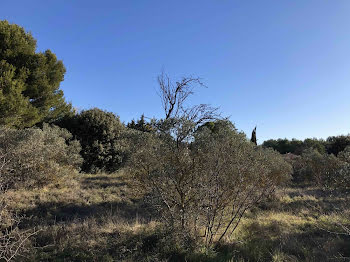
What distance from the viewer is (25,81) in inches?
450

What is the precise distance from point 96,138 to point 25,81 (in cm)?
453

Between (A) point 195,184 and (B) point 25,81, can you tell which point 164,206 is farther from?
(B) point 25,81

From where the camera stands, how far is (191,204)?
4.11 meters

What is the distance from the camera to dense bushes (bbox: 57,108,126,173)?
1252cm

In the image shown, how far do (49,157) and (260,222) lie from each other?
7.26 metres

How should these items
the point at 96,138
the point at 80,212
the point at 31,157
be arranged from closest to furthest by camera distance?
the point at 80,212, the point at 31,157, the point at 96,138

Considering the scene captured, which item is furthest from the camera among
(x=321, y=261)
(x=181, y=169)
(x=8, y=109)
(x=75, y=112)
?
(x=75, y=112)

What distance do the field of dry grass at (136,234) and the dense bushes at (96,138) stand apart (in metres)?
4.66

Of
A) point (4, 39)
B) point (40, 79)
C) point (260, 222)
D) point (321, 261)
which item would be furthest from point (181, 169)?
point (4, 39)

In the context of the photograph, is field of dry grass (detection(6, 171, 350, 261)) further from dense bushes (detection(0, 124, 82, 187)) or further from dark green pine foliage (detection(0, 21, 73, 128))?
dark green pine foliage (detection(0, 21, 73, 128))

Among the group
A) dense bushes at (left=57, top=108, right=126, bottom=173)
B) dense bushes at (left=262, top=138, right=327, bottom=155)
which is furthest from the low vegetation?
dense bushes at (left=262, top=138, right=327, bottom=155)

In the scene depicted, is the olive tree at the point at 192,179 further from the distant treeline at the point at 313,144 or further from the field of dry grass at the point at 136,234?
the distant treeline at the point at 313,144

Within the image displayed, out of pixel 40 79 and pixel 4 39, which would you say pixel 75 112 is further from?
pixel 4 39

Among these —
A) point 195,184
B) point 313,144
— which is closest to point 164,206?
point 195,184
